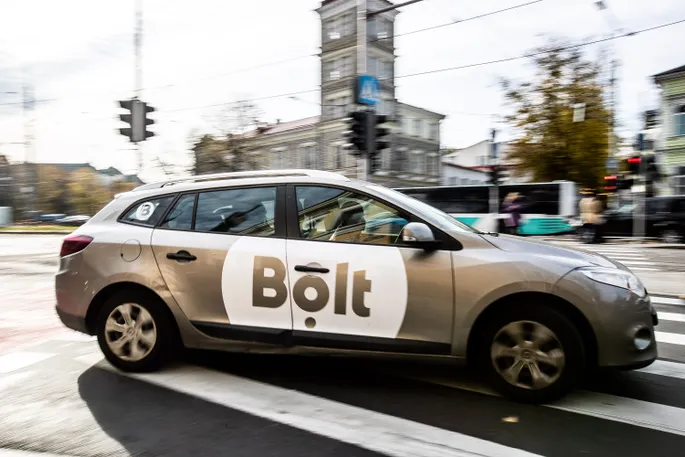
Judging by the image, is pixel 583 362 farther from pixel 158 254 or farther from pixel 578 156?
pixel 578 156

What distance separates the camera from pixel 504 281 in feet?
11.9

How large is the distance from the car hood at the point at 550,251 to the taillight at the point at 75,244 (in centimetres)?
308

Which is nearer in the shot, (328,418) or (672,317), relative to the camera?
(328,418)

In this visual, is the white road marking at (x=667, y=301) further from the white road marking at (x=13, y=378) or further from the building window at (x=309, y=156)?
the building window at (x=309, y=156)

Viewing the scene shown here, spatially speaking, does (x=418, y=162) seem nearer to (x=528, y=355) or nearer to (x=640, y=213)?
(x=640, y=213)

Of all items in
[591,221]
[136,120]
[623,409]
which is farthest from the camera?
[591,221]

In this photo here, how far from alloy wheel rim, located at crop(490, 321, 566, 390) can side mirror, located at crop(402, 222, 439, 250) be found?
71cm

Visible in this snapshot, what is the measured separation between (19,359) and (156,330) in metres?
1.55

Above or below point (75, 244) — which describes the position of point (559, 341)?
below

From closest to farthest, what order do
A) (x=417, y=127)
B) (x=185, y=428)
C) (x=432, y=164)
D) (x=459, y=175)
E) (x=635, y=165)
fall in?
1. (x=185, y=428)
2. (x=635, y=165)
3. (x=417, y=127)
4. (x=432, y=164)
5. (x=459, y=175)

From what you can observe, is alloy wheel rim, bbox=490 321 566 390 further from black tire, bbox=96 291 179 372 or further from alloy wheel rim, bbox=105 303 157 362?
alloy wheel rim, bbox=105 303 157 362

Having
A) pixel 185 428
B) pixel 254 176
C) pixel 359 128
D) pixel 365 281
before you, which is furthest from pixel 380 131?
pixel 185 428

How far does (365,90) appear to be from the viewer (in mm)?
12906

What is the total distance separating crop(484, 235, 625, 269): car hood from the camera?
372cm
